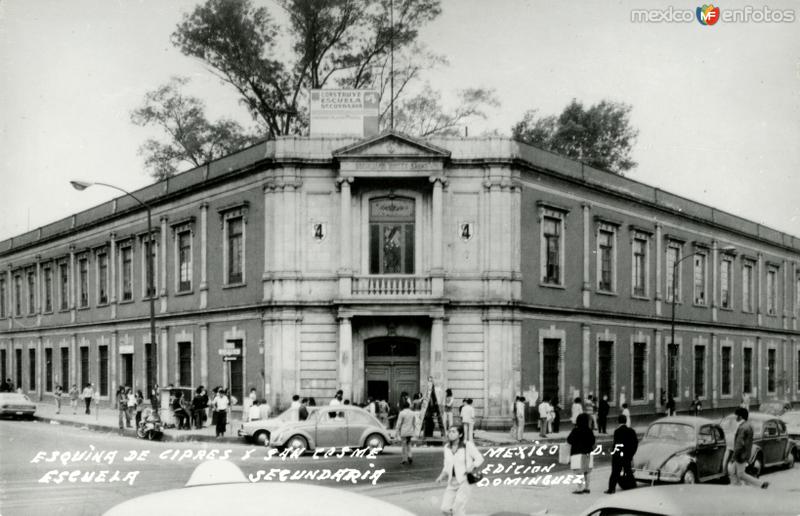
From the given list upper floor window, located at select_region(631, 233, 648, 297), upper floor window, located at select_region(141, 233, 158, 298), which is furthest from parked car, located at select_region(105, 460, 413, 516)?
upper floor window, located at select_region(631, 233, 648, 297)

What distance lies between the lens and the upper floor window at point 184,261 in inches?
655

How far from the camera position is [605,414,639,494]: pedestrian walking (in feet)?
44.4

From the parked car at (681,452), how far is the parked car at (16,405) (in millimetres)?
13087

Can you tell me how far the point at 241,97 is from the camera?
2102cm

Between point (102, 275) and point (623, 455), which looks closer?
point (623, 455)

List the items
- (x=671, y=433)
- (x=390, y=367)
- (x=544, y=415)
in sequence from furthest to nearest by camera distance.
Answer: (x=390, y=367)
(x=544, y=415)
(x=671, y=433)

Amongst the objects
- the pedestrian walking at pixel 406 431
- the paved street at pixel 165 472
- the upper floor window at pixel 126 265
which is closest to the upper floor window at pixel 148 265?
the upper floor window at pixel 126 265

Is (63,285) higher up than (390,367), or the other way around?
(63,285)

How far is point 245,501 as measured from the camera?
339 centimetres

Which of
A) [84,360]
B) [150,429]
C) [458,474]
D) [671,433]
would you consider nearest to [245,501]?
[458,474]

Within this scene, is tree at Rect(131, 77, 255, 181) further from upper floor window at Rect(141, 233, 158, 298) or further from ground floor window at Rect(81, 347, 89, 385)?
ground floor window at Rect(81, 347, 89, 385)

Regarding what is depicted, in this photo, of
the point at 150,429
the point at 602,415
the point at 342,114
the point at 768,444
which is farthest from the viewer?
the point at 342,114

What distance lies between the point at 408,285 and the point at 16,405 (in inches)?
386

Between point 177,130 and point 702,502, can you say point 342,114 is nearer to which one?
point 177,130
